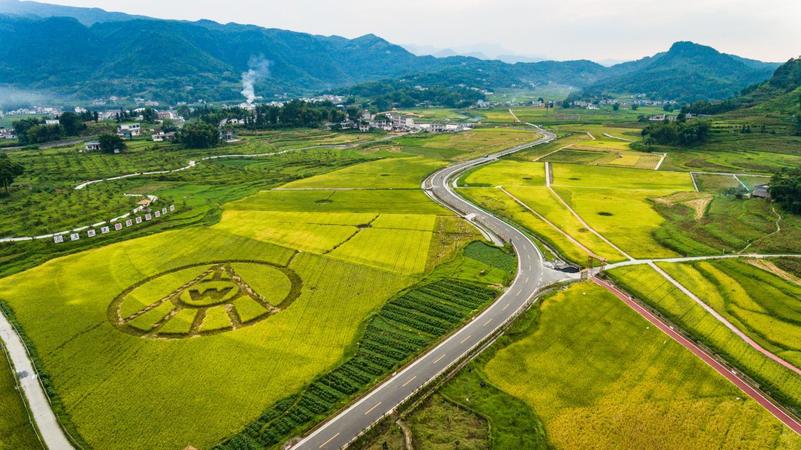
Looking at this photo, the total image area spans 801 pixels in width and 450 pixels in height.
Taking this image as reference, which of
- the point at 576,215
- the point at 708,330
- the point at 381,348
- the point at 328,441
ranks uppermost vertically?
the point at 576,215

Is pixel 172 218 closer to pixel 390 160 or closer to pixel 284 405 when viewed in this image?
pixel 284 405

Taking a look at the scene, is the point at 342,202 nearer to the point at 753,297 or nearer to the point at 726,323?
the point at 726,323

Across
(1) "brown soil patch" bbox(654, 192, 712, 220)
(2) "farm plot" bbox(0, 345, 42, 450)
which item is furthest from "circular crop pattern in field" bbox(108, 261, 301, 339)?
(1) "brown soil patch" bbox(654, 192, 712, 220)

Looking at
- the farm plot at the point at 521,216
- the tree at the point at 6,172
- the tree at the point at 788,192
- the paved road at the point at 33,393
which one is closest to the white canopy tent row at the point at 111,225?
the paved road at the point at 33,393

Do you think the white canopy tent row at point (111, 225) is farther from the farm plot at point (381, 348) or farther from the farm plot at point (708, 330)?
the farm plot at point (708, 330)

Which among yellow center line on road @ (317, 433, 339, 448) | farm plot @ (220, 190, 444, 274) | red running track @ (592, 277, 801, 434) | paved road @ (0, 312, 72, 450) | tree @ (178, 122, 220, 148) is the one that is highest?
tree @ (178, 122, 220, 148)

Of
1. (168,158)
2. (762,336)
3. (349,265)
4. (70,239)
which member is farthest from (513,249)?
(168,158)

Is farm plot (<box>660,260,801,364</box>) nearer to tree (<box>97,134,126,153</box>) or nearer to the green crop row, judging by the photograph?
the green crop row

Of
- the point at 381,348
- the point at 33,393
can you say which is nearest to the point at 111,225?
the point at 33,393

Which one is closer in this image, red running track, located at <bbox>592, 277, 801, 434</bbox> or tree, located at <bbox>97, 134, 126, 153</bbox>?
red running track, located at <bbox>592, 277, 801, 434</bbox>
